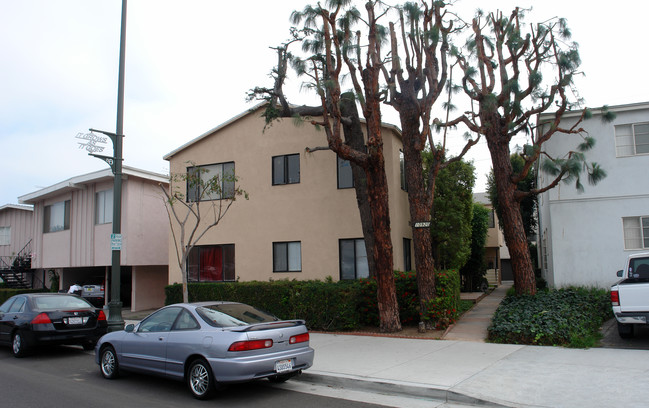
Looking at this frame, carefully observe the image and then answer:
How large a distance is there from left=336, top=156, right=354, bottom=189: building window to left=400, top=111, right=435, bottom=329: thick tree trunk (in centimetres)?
336

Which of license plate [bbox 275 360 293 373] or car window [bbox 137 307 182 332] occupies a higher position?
car window [bbox 137 307 182 332]

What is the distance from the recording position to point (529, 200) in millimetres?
27141

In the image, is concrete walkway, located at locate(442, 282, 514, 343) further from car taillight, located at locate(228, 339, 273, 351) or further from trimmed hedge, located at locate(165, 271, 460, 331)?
car taillight, located at locate(228, 339, 273, 351)

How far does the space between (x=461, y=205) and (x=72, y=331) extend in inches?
502

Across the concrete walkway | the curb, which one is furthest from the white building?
the curb

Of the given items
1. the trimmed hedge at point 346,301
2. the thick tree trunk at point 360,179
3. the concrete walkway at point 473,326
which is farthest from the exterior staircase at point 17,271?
the concrete walkway at point 473,326

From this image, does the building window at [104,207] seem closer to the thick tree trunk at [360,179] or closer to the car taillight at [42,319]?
the car taillight at [42,319]

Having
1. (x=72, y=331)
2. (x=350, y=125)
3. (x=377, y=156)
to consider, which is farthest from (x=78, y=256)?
(x=377, y=156)

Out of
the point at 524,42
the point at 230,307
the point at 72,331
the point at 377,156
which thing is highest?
the point at 524,42

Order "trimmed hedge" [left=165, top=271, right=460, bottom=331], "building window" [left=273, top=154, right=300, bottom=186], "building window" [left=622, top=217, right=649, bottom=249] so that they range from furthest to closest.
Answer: "building window" [left=273, top=154, right=300, bottom=186] → "building window" [left=622, top=217, right=649, bottom=249] → "trimmed hedge" [left=165, top=271, right=460, bottom=331]

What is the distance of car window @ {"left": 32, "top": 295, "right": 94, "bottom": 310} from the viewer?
37.3ft

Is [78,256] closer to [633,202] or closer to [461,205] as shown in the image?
[461,205]

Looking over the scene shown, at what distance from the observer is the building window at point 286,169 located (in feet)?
56.6

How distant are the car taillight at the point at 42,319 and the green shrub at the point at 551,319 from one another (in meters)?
9.67
